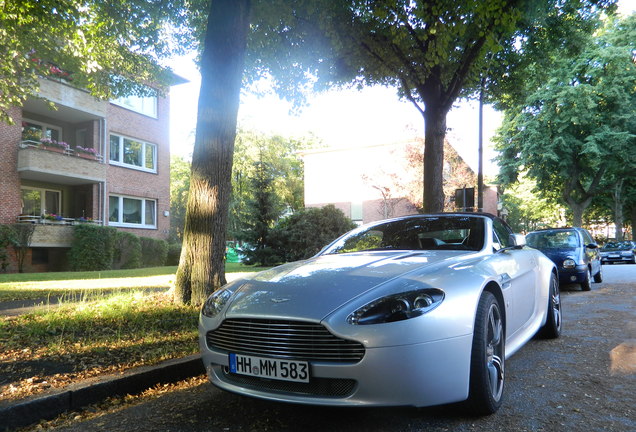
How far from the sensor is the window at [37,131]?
1889 centimetres

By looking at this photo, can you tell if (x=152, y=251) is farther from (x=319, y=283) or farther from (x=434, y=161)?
(x=319, y=283)

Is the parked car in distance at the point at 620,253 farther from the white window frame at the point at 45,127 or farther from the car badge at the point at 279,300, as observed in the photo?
the white window frame at the point at 45,127

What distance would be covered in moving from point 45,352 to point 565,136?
30.5 meters

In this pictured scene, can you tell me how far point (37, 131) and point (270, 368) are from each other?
20588mm

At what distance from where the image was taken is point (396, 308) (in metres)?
2.63

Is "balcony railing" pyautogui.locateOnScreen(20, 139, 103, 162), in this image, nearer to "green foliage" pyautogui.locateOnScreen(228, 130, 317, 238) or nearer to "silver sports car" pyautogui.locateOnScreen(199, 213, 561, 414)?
"silver sports car" pyautogui.locateOnScreen(199, 213, 561, 414)

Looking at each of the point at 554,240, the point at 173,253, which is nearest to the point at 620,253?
the point at 554,240

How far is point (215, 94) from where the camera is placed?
636 centimetres

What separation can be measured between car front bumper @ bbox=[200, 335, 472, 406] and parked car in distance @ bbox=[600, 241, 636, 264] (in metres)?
28.4

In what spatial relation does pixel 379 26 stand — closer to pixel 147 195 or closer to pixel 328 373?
pixel 328 373

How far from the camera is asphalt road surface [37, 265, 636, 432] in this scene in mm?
2887

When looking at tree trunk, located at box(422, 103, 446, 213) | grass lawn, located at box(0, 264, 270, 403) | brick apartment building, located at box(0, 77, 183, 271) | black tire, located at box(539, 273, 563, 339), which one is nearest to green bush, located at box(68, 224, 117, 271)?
brick apartment building, located at box(0, 77, 183, 271)

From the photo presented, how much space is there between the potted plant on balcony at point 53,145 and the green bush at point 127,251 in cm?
404

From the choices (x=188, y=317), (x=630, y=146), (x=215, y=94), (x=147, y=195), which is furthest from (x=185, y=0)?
(x=630, y=146)
